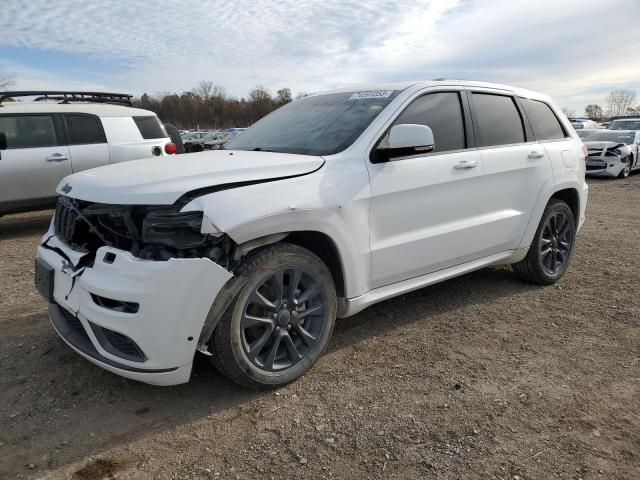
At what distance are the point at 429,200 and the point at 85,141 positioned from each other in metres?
5.87

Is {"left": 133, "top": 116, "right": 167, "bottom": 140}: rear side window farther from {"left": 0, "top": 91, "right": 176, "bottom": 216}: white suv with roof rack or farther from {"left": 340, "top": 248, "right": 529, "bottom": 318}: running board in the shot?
{"left": 340, "top": 248, "right": 529, "bottom": 318}: running board

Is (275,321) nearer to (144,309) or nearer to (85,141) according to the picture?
(144,309)

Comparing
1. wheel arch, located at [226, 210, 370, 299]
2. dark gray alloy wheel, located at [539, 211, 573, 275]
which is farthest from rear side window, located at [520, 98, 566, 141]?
wheel arch, located at [226, 210, 370, 299]

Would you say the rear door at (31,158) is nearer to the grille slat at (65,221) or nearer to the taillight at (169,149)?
the taillight at (169,149)

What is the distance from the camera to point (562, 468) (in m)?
2.36

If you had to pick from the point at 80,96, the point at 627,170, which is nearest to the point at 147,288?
the point at 80,96

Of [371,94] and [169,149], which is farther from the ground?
[371,94]

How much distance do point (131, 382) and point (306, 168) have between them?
Result: 164cm

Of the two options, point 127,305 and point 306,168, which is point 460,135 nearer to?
point 306,168

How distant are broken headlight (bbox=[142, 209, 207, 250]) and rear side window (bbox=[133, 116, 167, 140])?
19.7 feet

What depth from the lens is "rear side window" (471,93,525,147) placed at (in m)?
4.11

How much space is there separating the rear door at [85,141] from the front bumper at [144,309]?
5.25 metres

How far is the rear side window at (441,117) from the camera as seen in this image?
3.64 m

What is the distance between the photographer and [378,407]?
2854 millimetres
